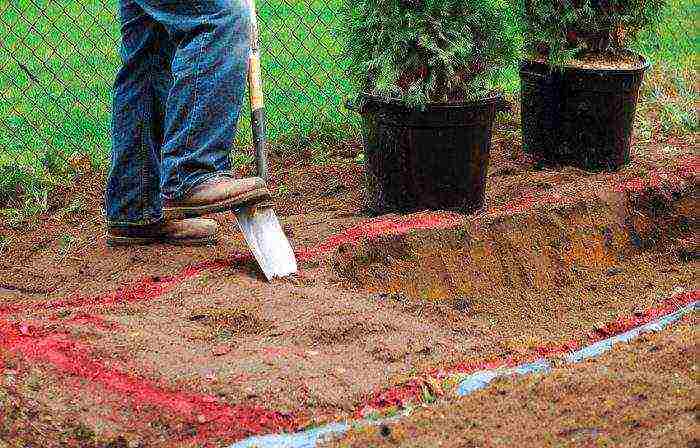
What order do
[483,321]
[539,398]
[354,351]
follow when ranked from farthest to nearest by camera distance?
[483,321] → [354,351] → [539,398]

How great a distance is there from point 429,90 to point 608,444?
7.45ft

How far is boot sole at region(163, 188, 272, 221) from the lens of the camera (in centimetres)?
381

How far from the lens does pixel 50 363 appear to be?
318 cm

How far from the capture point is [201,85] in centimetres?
372

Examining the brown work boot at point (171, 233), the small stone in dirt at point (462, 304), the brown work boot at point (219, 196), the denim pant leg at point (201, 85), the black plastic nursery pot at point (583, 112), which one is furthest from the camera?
the black plastic nursery pot at point (583, 112)

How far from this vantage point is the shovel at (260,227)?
394cm

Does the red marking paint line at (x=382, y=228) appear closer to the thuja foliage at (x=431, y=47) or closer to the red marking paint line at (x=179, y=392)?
the thuja foliage at (x=431, y=47)

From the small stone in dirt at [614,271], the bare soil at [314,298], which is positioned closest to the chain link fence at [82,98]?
the bare soil at [314,298]

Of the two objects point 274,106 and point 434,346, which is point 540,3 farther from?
point 434,346

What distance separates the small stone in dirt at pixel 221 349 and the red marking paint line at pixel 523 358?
0.54m

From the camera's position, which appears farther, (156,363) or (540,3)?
(540,3)

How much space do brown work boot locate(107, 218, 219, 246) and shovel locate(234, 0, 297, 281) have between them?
0.46 metres

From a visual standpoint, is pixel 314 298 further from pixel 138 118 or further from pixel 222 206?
pixel 138 118

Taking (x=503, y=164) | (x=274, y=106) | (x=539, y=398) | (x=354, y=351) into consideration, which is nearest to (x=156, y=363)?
(x=354, y=351)
